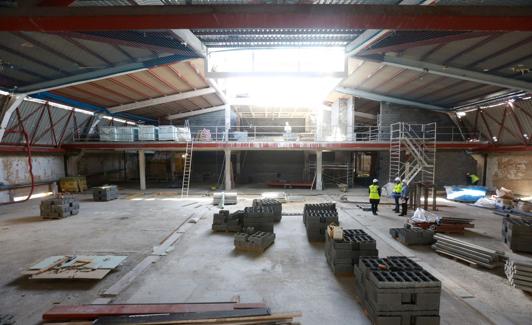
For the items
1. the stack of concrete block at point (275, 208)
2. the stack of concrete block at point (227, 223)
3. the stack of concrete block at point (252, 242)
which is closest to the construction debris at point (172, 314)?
the stack of concrete block at point (252, 242)

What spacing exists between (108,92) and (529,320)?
874 inches

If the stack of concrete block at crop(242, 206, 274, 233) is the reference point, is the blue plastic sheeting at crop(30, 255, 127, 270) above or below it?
below

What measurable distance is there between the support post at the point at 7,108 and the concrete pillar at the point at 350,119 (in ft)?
72.3

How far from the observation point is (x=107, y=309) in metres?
4.60

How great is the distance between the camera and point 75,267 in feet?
20.8

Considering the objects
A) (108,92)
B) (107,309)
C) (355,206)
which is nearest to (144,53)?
(108,92)

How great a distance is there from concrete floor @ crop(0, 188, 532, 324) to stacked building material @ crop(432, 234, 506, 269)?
24 cm

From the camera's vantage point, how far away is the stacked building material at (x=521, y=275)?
5.54m

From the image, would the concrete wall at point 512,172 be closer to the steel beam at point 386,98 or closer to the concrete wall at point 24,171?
the steel beam at point 386,98

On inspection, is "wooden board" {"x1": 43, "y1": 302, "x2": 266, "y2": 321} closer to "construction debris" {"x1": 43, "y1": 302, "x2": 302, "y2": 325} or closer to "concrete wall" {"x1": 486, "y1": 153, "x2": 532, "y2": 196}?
"construction debris" {"x1": 43, "y1": 302, "x2": 302, "y2": 325}

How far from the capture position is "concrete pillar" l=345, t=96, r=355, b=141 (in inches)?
846

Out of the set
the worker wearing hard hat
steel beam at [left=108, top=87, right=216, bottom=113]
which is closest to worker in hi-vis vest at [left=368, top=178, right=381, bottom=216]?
the worker wearing hard hat

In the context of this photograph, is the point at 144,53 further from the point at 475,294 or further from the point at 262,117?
the point at 262,117

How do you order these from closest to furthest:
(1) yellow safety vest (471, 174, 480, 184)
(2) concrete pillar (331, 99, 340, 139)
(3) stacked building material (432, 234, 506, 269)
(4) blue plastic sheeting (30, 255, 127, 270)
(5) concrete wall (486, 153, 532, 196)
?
(4) blue plastic sheeting (30, 255, 127, 270) → (3) stacked building material (432, 234, 506, 269) → (5) concrete wall (486, 153, 532, 196) → (1) yellow safety vest (471, 174, 480, 184) → (2) concrete pillar (331, 99, 340, 139)
